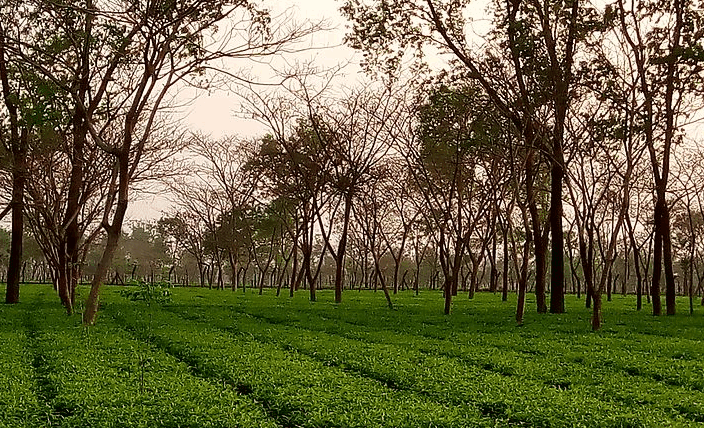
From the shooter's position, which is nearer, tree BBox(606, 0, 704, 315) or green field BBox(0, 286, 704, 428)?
green field BBox(0, 286, 704, 428)

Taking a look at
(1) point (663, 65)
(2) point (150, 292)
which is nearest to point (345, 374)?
(2) point (150, 292)

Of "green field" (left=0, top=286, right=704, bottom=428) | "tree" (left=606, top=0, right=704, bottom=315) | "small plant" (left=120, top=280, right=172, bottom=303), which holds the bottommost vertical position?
"green field" (left=0, top=286, right=704, bottom=428)

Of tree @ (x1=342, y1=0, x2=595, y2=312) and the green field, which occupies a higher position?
tree @ (x1=342, y1=0, x2=595, y2=312)

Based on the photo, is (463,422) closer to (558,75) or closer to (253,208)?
(558,75)

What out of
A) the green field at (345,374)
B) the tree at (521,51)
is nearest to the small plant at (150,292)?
the green field at (345,374)

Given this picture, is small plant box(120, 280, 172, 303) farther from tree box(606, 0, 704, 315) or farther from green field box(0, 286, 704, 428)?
tree box(606, 0, 704, 315)

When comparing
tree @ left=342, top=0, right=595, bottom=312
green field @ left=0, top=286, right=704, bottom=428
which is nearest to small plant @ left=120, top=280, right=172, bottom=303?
green field @ left=0, top=286, right=704, bottom=428

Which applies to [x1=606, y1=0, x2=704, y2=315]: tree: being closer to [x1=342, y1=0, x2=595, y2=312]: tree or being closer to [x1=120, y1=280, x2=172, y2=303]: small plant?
[x1=342, y1=0, x2=595, y2=312]: tree

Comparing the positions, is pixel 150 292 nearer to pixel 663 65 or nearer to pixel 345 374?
pixel 345 374

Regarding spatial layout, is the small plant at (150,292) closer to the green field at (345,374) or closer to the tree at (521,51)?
the green field at (345,374)

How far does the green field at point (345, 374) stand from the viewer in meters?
→ 8.76

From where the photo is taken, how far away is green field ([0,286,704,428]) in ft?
28.7

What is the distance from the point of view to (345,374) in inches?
456

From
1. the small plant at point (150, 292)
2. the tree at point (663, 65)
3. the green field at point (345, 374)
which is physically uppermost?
the tree at point (663, 65)
